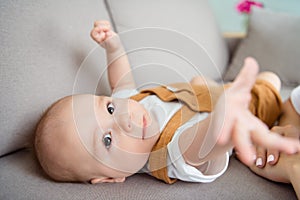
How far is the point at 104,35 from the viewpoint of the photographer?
1071 mm

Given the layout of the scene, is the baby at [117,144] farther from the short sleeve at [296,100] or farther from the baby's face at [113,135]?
the short sleeve at [296,100]

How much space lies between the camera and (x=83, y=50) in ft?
3.54

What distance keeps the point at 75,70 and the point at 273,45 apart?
90 centimetres

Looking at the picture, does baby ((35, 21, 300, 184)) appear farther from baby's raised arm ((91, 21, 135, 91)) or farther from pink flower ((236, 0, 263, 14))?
pink flower ((236, 0, 263, 14))

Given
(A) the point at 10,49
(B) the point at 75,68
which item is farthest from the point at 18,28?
(B) the point at 75,68

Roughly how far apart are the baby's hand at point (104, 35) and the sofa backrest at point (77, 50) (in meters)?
0.04

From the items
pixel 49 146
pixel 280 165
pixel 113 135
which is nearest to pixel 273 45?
pixel 280 165

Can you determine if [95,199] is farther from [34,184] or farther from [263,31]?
[263,31]

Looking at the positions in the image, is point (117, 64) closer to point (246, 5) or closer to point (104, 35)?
point (104, 35)

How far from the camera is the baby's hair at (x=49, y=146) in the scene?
2.69 feet

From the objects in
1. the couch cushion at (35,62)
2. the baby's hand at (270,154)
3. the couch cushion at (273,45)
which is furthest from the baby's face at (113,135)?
the couch cushion at (273,45)

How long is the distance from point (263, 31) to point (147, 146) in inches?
37.2

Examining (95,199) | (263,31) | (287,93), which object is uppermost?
(95,199)

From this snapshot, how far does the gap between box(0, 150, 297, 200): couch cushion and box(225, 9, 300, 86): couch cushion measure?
769 mm
